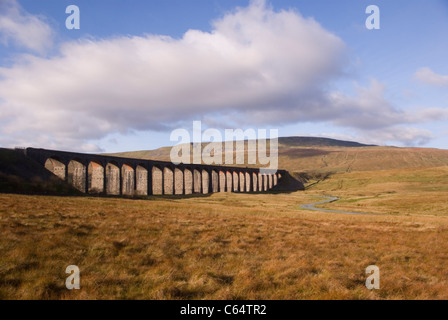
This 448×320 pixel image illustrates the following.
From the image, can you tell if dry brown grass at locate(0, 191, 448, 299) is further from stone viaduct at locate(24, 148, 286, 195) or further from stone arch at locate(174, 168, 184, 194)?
stone arch at locate(174, 168, 184, 194)

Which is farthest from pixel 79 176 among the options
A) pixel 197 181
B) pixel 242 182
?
pixel 242 182

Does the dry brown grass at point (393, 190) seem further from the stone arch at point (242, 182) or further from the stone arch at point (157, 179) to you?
the stone arch at point (157, 179)

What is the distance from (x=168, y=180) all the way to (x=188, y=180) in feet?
20.3

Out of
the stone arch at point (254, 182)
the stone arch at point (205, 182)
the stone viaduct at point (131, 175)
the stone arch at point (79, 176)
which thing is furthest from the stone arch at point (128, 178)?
the stone arch at point (254, 182)

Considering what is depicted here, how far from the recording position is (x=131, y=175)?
55.5 meters

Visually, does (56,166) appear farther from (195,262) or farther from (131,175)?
(195,262)

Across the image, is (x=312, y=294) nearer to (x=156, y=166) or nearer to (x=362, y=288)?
(x=362, y=288)

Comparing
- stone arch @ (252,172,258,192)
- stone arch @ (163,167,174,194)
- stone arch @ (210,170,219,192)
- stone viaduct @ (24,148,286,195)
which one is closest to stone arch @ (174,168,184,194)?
stone viaduct @ (24,148,286,195)

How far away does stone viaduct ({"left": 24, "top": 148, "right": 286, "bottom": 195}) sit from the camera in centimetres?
4272

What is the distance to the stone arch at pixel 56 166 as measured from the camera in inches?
Answer: 1657

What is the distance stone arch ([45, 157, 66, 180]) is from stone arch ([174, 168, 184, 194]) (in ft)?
93.4

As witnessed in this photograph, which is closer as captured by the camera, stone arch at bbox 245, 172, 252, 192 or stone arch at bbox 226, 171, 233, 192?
stone arch at bbox 226, 171, 233, 192

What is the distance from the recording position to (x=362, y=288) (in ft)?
25.3
